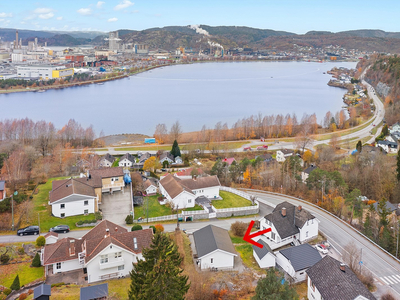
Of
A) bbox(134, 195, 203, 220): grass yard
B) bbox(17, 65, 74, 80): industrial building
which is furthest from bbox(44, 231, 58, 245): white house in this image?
bbox(17, 65, 74, 80): industrial building

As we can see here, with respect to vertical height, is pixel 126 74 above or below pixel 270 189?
above

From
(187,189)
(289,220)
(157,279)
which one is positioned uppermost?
(157,279)

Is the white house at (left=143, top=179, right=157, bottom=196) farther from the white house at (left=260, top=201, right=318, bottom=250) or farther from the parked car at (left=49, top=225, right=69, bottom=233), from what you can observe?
the white house at (left=260, top=201, right=318, bottom=250)

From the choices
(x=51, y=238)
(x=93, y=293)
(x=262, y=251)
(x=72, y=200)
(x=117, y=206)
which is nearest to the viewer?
(x=93, y=293)

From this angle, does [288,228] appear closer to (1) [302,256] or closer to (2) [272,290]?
(1) [302,256]

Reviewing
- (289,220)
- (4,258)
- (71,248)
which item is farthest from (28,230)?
(289,220)

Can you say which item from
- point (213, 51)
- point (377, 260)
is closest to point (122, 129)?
point (377, 260)

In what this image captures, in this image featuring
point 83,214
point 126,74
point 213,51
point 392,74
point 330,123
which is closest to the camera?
point 83,214

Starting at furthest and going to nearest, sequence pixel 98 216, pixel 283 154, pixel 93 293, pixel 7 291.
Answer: pixel 283 154
pixel 98 216
pixel 7 291
pixel 93 293

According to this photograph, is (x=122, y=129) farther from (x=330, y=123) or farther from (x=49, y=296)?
(x=49, y=296)
